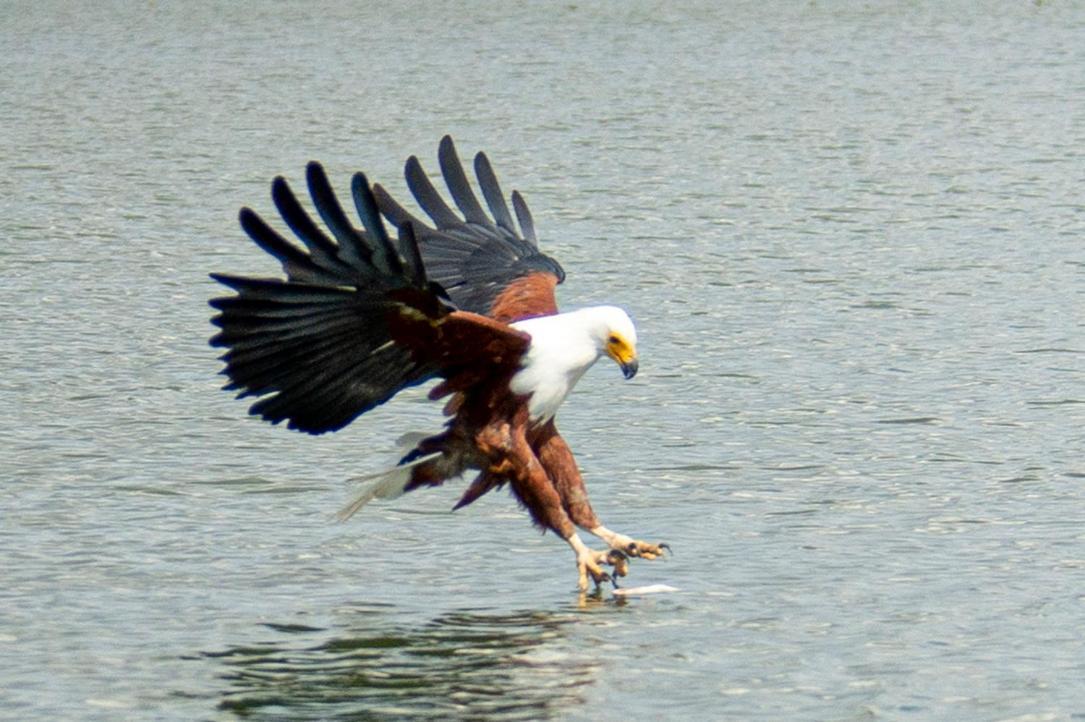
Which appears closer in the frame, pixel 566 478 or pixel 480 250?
pixel 566 478

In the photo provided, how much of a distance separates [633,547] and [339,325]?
1034mm

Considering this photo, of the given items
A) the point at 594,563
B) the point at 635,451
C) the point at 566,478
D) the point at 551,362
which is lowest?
the point at 635,451

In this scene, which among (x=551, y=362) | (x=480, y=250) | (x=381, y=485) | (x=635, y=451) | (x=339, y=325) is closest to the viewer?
(x=339, y=325)

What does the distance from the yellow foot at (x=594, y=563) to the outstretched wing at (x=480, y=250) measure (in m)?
0.92

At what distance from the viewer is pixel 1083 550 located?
6367 millimetres

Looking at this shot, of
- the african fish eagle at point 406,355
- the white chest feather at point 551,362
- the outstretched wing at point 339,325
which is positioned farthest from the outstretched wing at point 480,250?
the outstretched wing at point 339,325

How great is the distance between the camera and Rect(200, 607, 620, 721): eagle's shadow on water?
506 centimetres

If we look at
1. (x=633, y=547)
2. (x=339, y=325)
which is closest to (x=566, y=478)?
(x=633, y=547)

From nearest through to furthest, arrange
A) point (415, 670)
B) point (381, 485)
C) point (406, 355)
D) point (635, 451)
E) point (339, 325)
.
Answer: point (415, 670), point (339, 325), point (406, 355), point (381, 485), point (635, 451)

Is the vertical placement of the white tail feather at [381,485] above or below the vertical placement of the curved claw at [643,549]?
above

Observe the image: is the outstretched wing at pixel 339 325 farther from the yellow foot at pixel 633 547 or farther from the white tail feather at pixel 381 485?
the yellow foot at pixel 633 547

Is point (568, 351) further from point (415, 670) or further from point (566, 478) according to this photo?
point (415, 670)

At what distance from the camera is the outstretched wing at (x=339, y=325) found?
5.47 meters

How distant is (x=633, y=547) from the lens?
609 centimetres
